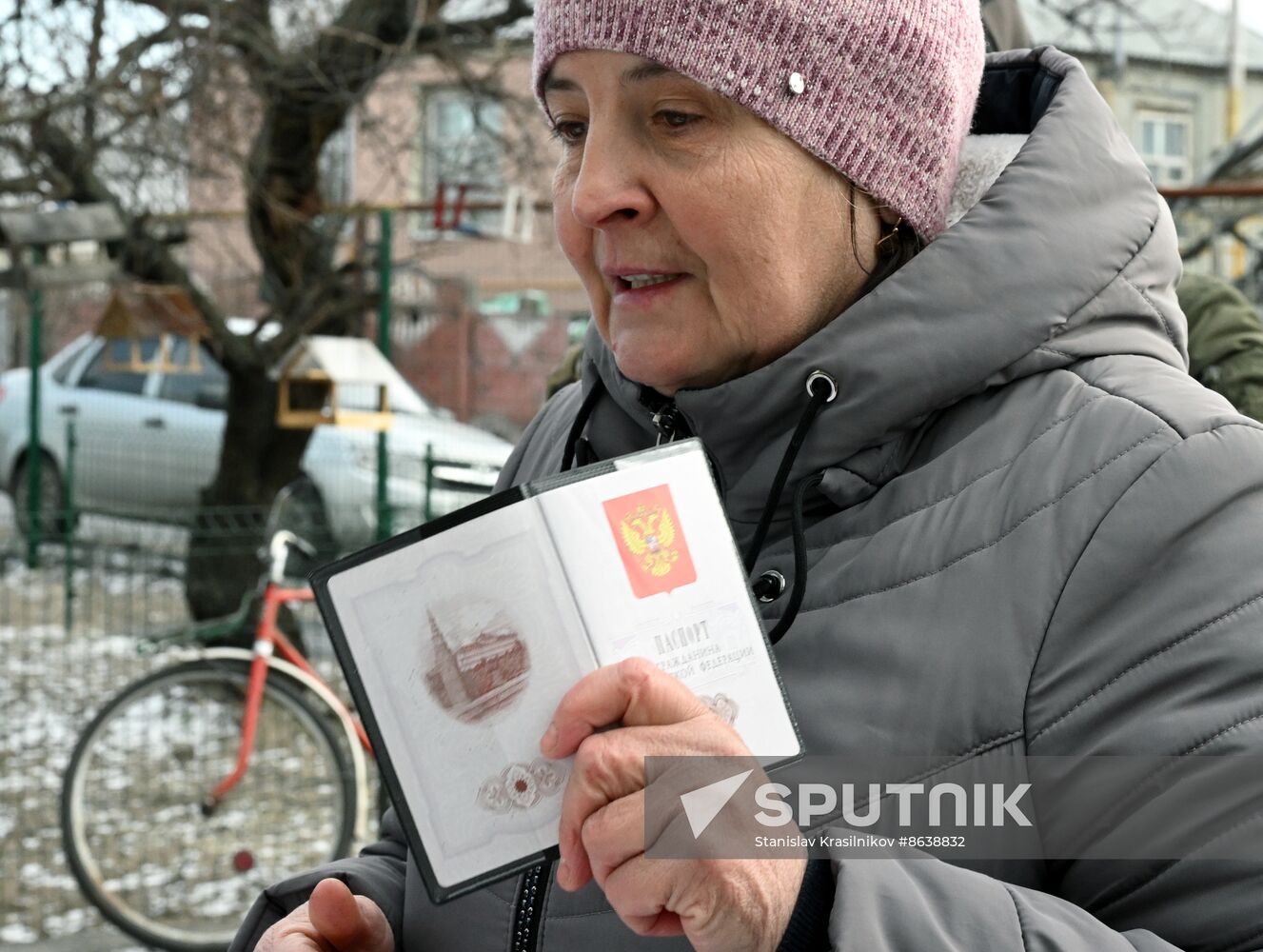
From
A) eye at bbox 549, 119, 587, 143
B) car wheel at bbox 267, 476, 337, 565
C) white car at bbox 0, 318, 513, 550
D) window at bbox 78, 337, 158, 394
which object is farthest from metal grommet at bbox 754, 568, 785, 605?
window at bbox 78, 337, 158, 394

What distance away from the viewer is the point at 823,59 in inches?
56.1

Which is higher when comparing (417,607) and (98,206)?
(417,607)

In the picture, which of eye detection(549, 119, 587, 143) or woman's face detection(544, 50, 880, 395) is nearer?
woman's face detection(544, 50, 880, 395)

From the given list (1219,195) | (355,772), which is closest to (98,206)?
(355,772)

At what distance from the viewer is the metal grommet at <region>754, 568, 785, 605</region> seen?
135 cm

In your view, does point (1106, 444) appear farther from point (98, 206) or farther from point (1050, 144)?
point (98, 206)

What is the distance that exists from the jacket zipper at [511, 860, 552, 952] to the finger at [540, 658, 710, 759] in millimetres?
302

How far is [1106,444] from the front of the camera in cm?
127

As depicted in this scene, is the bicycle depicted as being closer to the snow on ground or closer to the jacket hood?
the snow on ground

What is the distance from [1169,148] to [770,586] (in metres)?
19.0

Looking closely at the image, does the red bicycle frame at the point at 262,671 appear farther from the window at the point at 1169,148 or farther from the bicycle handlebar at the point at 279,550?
the window at the point at 1169,148

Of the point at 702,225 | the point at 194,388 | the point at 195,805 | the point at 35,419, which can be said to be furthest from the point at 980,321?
the point at 35,419

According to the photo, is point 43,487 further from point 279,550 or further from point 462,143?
point 279,550

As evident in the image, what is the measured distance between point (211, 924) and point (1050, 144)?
170 inches
